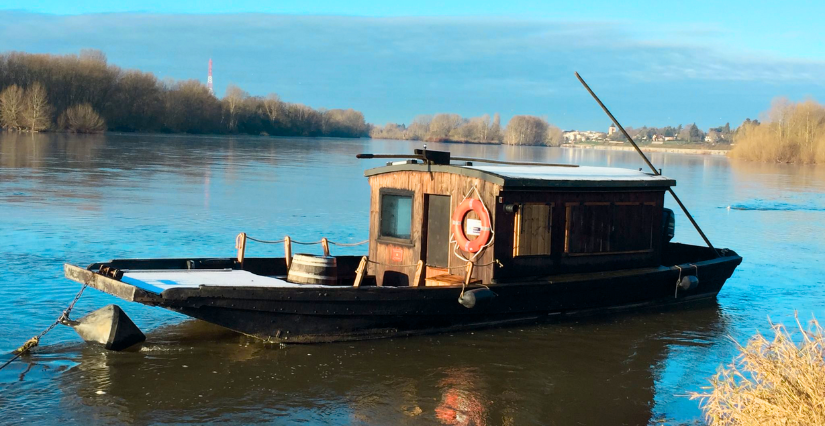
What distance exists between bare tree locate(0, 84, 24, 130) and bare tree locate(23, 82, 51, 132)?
60 centimetres

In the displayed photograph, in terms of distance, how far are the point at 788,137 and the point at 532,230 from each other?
88.0 m

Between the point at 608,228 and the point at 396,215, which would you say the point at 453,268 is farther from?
the point at 608,228

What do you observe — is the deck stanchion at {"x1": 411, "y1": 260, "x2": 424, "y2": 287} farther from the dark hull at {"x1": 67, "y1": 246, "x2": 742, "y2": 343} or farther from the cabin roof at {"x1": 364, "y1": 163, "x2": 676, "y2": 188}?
the cabin roof at {"x1": 364, "y1": 163, "x2": 676, "y2": 188}

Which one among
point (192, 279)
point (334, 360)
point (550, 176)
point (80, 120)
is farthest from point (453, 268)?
point (80, 120)

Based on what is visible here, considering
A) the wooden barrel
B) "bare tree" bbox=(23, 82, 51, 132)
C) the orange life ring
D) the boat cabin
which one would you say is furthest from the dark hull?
"bare tree" bbox=(23, 82, 51, 132)

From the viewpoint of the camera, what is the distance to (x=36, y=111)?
78562mm

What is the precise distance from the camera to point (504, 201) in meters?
11.0

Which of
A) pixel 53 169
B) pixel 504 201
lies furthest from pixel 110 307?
pixel 53 169

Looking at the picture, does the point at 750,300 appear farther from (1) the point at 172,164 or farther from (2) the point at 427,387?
(1) the point at 172,164

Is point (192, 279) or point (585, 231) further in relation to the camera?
point (585, 231)

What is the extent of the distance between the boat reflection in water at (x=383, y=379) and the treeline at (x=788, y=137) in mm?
83584

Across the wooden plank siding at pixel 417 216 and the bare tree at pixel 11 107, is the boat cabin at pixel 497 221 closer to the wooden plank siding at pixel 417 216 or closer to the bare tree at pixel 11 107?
the wooden plank siding at pixel 417 216

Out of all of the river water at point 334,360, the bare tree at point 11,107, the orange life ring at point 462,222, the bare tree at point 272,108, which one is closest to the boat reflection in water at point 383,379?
the river water at point 334,360

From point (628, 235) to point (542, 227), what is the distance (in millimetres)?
2026
